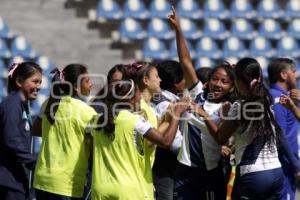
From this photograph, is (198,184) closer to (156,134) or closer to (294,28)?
(156,134)

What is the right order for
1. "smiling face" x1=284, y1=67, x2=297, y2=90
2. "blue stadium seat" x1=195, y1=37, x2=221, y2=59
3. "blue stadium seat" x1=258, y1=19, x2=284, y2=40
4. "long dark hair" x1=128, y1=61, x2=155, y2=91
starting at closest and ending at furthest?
"long dark hair" x1=128, y1=61, x2=155, y2=91
"smiling face" x1=284, y1=67, x2=297, y2=90
"blue stadium seat" x1=195, y1=37, x2=221, y2=59
"blue stadium seat" x1=258, y1=19, x2=284, y2=40

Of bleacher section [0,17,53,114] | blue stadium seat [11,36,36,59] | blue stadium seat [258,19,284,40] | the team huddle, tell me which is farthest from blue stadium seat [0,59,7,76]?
the team huddle

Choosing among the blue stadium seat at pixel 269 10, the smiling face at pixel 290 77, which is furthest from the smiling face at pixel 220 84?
the blue stadium seat at pixel 269 10

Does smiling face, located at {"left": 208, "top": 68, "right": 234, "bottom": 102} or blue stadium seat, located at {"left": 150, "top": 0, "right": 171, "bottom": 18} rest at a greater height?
blue stadium seat, located at {"left": 150, "top": 0, "right": 171, "bottom": 18}

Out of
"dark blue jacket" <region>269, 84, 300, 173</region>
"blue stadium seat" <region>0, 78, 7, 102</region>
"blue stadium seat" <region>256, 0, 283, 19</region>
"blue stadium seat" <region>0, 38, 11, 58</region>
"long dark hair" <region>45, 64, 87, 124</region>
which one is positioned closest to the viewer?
"long dark hair" <region>45, 64, 87, 124</region>

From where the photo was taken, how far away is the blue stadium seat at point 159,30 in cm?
1379

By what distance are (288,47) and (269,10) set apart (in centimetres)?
73

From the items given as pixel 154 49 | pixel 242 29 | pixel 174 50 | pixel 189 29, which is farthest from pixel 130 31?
pixel 242 29

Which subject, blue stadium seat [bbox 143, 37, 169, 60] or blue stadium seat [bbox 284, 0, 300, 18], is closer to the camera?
blue stadium seat [bbox 143, 37, 169, 60]

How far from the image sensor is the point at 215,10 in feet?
46.0

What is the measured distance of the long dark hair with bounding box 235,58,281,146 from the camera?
18.2ft

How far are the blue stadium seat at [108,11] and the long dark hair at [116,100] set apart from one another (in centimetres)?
833

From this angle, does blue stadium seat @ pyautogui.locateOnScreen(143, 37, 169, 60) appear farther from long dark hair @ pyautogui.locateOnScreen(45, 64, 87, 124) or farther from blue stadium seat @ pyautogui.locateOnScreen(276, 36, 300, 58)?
long dark hair @ pyautogui.locateOnScreen(45, 64, 87, 124)

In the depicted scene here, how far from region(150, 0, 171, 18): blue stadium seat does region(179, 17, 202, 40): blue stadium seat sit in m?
0.29
